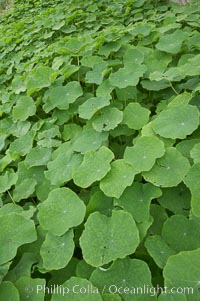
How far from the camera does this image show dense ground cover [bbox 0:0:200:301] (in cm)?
133

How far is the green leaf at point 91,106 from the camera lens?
215cm

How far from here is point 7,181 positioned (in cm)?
199

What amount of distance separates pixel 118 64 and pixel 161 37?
17.0 inches

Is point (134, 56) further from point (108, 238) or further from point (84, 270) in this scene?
point (84, 270)

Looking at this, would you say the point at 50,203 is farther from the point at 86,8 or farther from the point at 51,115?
the point at 86,8

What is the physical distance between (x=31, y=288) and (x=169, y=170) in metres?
0.81

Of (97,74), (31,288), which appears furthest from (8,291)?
(97,74)

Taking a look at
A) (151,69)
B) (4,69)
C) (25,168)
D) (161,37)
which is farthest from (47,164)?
(4,69)

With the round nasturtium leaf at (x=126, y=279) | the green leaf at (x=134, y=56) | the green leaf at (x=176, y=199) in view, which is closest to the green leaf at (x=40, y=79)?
the green leaf at (x=134, y=56)

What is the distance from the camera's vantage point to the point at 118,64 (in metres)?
2.58

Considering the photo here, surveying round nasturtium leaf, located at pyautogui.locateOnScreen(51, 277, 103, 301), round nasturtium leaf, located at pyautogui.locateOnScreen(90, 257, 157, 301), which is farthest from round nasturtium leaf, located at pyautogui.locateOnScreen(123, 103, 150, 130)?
round nasturtium leaf, located at pyautogui.locateOnScreen(51, 277, 103, 301)

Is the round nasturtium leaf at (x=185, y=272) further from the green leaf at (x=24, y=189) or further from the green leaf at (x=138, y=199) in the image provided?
the green leaf at (x=24, y=189)

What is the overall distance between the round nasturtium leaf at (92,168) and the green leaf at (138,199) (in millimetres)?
Answer: 161

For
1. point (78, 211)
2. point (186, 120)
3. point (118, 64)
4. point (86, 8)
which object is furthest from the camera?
point (86, 8)
